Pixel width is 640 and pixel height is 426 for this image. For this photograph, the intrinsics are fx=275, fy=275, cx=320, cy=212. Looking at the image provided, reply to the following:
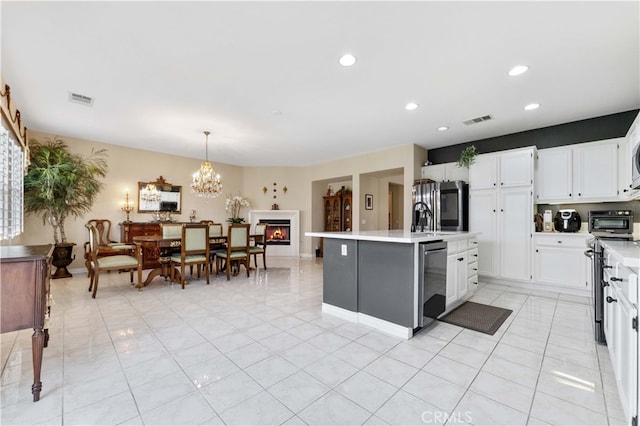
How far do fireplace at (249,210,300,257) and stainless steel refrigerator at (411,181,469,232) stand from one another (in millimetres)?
3756

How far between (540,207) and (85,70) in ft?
21.5

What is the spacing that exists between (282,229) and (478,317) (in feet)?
19.3

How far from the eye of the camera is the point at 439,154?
5934 mm

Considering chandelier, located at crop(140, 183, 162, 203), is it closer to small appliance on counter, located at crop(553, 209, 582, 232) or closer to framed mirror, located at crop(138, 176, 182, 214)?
framed mirror, located at crop(138, 176, 182, 214)

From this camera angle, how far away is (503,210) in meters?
4.58

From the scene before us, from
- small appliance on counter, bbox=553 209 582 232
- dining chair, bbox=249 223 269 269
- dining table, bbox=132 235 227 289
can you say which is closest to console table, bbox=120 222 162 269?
dining table, bbox=132 235 227 289

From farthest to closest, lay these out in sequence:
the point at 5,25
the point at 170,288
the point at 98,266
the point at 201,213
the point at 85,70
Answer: the point at 201,213, the point at 170,288, the point at 98,266, the point at 85,70, the point at 5,25

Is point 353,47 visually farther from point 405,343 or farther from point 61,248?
point 61,248

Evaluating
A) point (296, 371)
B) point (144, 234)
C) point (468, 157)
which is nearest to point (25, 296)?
point (296, 371)

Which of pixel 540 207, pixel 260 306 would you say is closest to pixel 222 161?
pixel 260 306

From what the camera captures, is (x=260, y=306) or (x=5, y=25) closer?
(x=5, y=25)

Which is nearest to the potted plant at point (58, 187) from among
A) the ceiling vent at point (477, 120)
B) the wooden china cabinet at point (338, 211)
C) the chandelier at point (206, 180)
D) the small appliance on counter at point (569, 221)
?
the chandelier at point (206, 180)

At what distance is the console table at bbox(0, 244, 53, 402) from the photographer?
5.39 ft

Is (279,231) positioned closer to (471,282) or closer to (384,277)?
(471,282)
